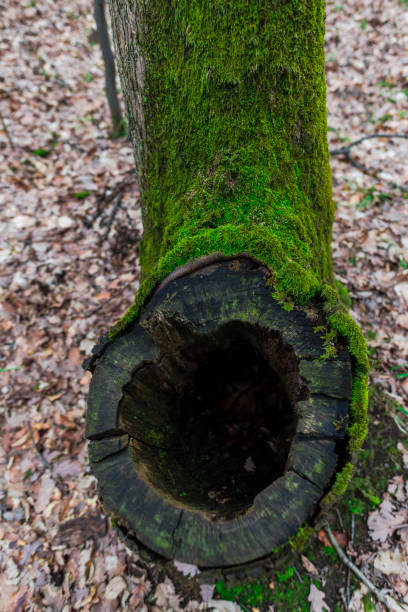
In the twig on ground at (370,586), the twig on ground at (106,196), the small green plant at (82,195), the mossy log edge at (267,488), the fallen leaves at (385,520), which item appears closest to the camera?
the mossy log edge at (267,488)

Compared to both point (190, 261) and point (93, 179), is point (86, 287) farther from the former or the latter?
point (190, 261)

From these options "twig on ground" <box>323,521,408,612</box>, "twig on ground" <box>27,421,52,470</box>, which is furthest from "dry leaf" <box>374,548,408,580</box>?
"twig on ground" <box>27,421,52,470</box>

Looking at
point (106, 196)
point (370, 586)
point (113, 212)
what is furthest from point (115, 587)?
point (106, 196)

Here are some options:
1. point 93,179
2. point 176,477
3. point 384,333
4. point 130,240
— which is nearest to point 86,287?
point 130,240

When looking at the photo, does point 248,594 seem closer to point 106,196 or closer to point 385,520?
point 385,520

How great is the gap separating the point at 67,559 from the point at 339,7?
28.2ft

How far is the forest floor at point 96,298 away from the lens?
2.25m

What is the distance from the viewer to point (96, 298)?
147 inches

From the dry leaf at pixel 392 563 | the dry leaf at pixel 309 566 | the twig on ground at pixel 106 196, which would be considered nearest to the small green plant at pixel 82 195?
the twig on ground at pixel 106 196

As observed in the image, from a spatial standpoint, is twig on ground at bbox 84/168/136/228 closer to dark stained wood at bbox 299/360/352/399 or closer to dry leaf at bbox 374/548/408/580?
dark stained wood at bbox 299/360/352/399

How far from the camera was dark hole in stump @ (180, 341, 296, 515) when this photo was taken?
187cm

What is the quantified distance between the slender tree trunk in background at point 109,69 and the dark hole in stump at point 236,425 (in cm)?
419

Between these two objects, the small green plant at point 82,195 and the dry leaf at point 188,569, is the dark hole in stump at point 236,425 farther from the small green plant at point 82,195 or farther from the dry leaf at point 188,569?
the small green plant at point 82,195

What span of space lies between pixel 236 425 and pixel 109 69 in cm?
471
